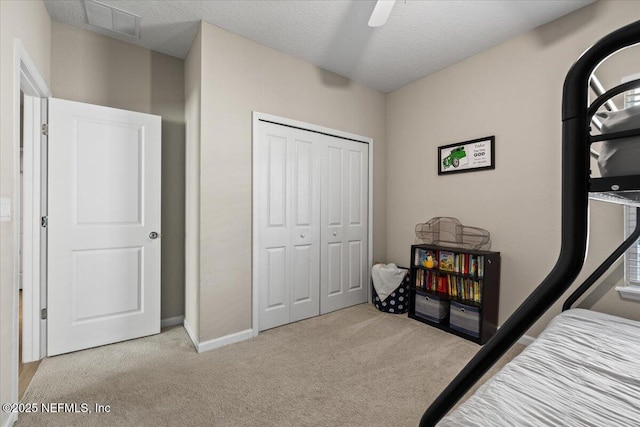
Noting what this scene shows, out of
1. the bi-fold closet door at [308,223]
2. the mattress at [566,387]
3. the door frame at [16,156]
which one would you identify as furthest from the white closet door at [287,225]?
the mattress at [566,387]

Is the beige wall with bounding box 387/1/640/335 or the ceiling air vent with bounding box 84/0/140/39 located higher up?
the ceiling air vent with bounding box 84/0/140/39

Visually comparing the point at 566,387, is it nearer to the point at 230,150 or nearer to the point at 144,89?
the point at 230,150

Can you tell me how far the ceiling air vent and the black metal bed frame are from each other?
290 centimetres

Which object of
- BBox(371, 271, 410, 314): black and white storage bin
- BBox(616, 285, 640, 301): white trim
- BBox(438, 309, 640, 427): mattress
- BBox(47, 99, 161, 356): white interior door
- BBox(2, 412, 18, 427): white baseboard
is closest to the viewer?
BBox(438, 309, 640, 427): mattress

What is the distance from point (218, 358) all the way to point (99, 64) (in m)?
2.66

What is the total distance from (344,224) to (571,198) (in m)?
2.78

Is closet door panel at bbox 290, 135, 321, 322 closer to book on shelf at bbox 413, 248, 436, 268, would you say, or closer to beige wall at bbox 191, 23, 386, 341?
beige wall at bbox 191, 23, 386, 341

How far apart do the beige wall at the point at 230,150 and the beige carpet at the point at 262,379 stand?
39 cm

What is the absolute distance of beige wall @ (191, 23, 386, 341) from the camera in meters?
2.39

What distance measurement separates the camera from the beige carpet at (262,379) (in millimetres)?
1585

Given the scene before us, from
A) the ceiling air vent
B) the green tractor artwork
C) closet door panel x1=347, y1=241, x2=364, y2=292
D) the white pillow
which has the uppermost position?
the ceiling air vent

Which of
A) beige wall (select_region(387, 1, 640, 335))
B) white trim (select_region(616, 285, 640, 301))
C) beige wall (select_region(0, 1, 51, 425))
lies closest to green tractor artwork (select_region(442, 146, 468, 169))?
beige wall (select_region(387, 1, 640, 335))

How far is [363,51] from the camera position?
110 inches

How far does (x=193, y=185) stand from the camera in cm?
253
